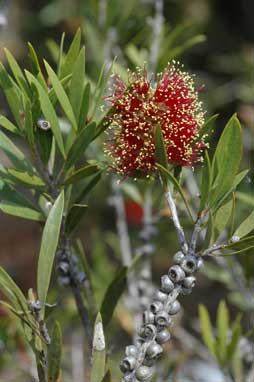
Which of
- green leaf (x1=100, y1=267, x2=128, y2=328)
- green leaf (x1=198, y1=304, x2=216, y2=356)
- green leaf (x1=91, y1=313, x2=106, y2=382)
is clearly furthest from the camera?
green leaf (x1=198, y1=304, x2=216, y2=356)

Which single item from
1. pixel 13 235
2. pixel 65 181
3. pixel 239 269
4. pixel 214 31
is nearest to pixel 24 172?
pixel 65 181

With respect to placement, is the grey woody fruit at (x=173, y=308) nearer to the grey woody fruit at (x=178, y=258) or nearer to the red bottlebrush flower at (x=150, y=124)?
the grey woody fruit at (x=178, y=258)

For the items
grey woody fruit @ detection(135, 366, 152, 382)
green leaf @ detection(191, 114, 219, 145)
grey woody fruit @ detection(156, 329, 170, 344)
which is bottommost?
grey woody fruit @ detection(135, 366, 152, 382)

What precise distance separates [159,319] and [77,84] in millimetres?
281

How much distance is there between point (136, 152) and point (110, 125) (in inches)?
2.0

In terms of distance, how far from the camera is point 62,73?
0.80 meters

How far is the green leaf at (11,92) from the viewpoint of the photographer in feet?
2.52

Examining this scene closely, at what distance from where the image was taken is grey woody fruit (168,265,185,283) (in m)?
0.69

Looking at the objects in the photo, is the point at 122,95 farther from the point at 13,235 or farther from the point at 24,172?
the point at 13,235

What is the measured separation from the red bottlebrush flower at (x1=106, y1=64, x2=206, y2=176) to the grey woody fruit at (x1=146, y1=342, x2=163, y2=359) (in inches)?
7.8

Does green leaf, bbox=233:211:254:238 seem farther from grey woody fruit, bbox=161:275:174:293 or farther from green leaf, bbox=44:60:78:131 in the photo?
green leaf, bbox=44:60:78:131

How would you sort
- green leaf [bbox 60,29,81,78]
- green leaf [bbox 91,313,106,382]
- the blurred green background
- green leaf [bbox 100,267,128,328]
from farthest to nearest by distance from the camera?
the blurred green background, green leaf [bbox 100,267,128,328], green leaf [bbox 60,29,81,78], green leaf [bbox 91,313,106,382]

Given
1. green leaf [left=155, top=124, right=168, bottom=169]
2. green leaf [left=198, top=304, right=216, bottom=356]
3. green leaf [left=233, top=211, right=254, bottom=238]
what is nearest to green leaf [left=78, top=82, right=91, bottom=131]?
green leaf [left=155, top=124, right=168, bottom=169]

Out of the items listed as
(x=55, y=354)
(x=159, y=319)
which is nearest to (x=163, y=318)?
(x=159, y=319)
